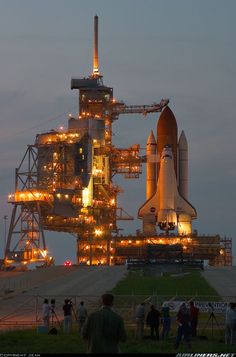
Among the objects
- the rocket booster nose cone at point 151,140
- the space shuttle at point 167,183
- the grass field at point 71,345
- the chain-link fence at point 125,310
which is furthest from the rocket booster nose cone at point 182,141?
A: the grass field at point 71,345

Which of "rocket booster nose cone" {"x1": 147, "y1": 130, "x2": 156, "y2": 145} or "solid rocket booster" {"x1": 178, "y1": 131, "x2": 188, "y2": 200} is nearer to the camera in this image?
"solid rocket booster" {"x1": 178, "y1": 131, "x2": 188, "y2": 200}

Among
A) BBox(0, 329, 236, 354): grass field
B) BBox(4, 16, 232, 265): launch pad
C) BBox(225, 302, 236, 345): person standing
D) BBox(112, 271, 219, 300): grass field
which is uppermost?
BBox(4, 16, 232, 265): launch pad

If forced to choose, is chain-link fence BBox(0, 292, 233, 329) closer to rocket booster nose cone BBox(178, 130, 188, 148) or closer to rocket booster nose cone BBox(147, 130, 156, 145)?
rocket booster nose cone BBox(147, 130, 156, 145)

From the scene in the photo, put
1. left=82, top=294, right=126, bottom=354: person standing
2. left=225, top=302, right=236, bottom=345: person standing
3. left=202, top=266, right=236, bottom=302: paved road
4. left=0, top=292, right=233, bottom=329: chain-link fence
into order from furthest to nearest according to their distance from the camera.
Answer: left=202, top=266, right=236, bottom=302: paved road < left=0, top=292, right=233, bottom=329: chain-link fence < left=225, top=302, right=236, bottom=345: person standing < left=82, top=294, right=126, bottom=354: person standing

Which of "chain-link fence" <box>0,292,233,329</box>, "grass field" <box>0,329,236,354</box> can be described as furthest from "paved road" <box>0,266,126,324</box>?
"grass field" <box>0,329,236,354</box>

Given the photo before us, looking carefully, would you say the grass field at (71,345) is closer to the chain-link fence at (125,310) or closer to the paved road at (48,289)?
the chain-link fence at (125,310)

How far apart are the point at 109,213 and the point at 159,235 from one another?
9.02 m

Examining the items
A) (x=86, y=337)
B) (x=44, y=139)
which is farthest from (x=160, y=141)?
(x=86, y=337)

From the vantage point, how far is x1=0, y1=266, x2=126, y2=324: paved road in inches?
1575

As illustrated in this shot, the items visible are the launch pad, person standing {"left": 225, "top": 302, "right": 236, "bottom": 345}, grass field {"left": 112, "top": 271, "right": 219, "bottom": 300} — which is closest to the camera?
person standing {"left": 225, "top": 302, "right": 236, "bottom": 345}

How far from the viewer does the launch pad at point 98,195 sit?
4080 inches

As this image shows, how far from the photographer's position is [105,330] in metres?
13.2

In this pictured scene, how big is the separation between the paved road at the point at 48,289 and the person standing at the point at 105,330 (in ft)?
72.0

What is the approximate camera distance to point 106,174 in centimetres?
11556
